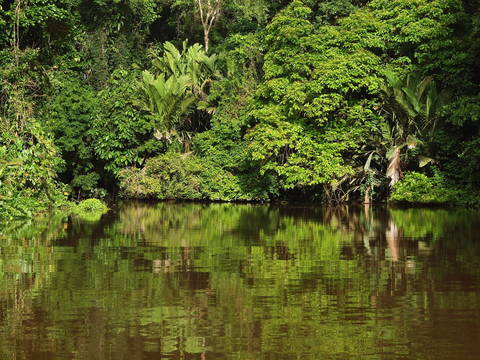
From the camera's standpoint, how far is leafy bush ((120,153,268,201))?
28.2m

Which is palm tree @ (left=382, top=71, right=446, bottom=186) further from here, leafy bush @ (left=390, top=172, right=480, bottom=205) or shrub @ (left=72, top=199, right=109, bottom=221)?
shrub @ (left=72, top=199, right=109, bottom=221)

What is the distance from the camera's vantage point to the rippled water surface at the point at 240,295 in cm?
579

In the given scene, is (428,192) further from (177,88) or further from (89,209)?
(177,88)

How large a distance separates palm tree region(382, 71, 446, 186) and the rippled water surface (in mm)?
9931

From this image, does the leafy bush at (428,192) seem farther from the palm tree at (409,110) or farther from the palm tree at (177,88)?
the palm tree at (177,88)

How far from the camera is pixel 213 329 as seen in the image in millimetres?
6352

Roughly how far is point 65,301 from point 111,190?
23.8 meters

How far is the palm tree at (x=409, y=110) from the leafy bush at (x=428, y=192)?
55 cm

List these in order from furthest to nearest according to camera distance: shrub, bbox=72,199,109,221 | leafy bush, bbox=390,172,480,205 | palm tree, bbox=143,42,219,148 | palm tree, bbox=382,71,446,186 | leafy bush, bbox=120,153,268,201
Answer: palm tree, bbox=143,42,219,148
leafy bush, bbox=120,153,268,201
palm tree, bbox=382,71,446,186
leafy bush, bbox=390,172,480,205
shrub, bbox=72,199,109,221

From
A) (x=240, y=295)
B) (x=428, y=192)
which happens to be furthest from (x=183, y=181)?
(x=240, y=295)

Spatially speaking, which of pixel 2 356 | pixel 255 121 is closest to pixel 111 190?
pixel 255 121

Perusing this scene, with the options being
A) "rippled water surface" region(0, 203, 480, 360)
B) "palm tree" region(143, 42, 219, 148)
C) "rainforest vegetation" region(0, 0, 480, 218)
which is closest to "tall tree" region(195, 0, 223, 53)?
→ "palm tree" region(143, 42, 219, 148)

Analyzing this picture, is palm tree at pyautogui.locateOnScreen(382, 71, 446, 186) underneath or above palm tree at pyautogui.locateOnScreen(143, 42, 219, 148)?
underneath

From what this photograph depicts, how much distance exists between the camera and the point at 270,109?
2634 centimetres
